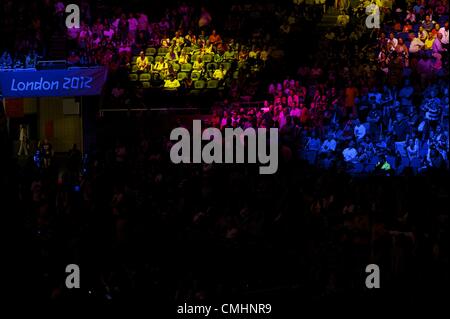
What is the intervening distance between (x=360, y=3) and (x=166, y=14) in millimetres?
5906

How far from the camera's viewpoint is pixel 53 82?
2103 centimetres

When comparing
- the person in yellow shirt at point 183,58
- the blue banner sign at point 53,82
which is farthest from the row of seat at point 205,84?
the blue banner sign at point 53,82

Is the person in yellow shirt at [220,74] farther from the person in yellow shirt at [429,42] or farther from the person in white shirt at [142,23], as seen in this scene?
the person in yellow shirt at [429,42]

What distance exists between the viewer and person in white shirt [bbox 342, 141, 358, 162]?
603 inches

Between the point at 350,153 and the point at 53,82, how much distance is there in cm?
907

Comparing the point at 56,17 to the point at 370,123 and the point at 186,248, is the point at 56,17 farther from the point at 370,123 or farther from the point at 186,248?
the point at 186,248

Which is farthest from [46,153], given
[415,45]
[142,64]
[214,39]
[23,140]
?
[415,45]

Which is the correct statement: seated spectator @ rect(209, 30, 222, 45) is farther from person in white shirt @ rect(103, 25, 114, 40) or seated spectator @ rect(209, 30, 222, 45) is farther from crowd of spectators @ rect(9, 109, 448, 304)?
crowd of spectators @ rect(9, 109, 448, 304)

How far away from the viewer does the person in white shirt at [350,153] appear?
50.2 ft

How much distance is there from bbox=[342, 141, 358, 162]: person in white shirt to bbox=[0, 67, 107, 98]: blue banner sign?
25.2 feet

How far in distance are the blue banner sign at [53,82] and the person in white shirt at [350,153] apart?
25.2 ft

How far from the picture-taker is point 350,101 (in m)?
16.2
